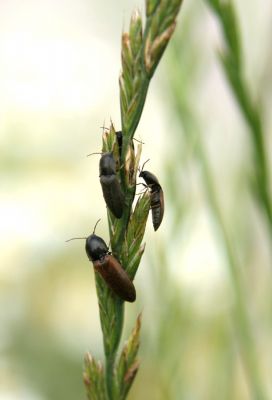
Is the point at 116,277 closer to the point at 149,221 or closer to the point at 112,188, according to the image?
the point at 112,188

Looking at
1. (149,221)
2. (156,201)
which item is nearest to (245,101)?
(156,201)

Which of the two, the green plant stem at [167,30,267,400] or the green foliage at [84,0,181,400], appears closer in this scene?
the green foliage at [84,0,181,400]

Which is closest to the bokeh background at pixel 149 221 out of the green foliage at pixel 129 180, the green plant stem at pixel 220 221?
the green plant stem at pixel 220 221

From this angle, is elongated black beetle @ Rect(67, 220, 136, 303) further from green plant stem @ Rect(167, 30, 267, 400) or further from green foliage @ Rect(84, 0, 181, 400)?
green plant stem @ Rect(167, 30, 267, 400)

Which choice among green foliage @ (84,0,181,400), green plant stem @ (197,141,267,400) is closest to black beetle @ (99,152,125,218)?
green foliage @ (84,0,181,400)

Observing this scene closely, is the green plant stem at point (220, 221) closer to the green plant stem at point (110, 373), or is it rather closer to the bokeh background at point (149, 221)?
the bokeh background at point (149, 221)
